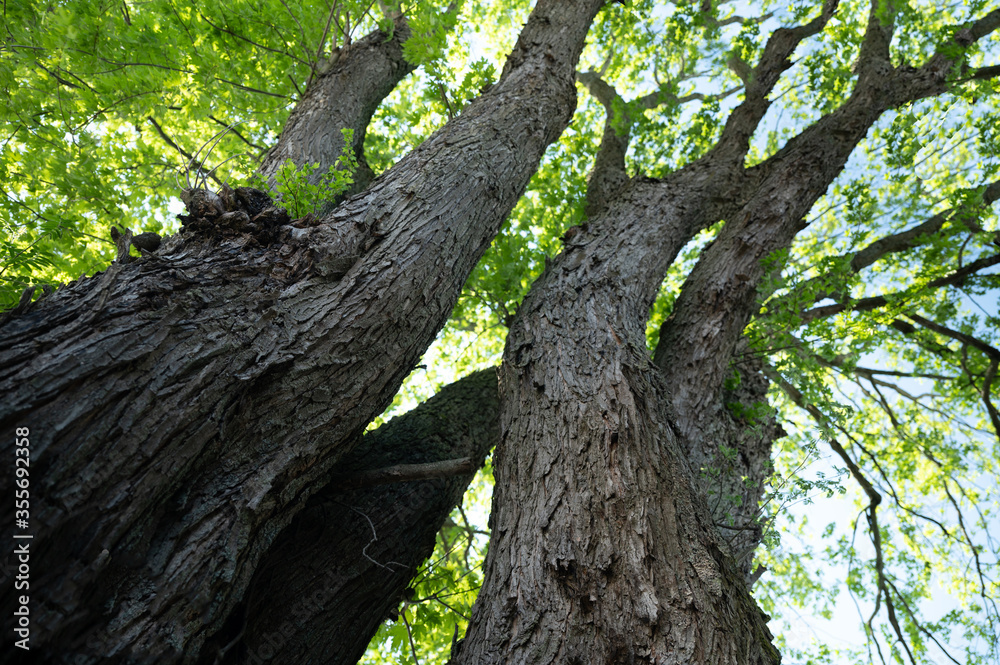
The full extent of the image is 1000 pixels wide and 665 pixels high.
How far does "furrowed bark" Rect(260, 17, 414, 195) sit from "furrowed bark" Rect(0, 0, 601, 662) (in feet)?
5.04

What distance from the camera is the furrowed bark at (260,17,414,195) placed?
4.07 m

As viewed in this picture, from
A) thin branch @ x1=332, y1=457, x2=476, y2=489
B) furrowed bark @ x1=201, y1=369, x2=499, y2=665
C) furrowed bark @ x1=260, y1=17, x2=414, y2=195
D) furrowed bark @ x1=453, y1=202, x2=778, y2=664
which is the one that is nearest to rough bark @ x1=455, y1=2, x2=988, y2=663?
furrowed bark @ x1=453, y1=202, x2=778, y2=664

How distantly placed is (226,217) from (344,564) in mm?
1762

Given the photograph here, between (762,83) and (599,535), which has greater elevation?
(762,83)

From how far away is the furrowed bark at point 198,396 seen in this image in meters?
1.46

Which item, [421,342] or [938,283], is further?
[938,283]

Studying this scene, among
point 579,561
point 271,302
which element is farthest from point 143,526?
point 579,561

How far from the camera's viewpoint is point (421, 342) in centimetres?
272

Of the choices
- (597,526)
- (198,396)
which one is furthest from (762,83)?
(198,396)

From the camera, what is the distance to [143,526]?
64.7 inches

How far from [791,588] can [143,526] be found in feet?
26.1

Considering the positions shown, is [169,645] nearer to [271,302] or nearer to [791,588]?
[271,302]

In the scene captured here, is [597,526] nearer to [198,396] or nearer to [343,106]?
[198,396]

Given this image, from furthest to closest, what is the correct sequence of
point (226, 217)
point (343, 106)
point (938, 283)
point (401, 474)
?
point (938, 283) → point (343, 106) → point (401, 474) → point (226, 217)
